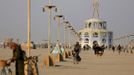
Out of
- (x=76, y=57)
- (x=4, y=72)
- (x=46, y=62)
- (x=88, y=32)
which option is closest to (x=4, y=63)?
(x=4, y=72)

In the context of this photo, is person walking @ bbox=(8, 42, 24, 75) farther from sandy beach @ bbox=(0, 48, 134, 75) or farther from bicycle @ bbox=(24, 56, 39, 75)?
sandy beach @ bbox=(0, 48, 134, 75)

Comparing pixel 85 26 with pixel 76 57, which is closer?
pixel 76 57

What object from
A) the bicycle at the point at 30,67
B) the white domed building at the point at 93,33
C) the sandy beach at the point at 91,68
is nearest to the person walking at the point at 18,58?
the bicycle at the point at 30,67

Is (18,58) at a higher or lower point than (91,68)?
higher

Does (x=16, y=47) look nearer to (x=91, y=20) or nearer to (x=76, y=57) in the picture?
(x=76, y=57)

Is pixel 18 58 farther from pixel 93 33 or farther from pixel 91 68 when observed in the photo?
pixel 93 33

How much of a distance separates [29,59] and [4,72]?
2.41m

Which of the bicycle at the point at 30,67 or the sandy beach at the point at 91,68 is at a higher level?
the bicycle at the point at 30,67

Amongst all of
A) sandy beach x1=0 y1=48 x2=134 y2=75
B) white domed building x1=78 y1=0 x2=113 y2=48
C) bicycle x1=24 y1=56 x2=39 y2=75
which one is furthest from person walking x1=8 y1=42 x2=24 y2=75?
white domed building x1=78 y1=0 x2=113 y2=48

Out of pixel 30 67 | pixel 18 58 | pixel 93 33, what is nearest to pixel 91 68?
pixel 30 67

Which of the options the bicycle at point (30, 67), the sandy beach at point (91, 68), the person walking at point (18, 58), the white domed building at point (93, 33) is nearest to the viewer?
the person walking at point (18, 58)

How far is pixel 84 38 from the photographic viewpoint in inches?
5896

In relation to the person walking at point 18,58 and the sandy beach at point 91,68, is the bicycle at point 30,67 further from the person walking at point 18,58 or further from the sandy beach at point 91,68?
the sandy beach at point 91,68

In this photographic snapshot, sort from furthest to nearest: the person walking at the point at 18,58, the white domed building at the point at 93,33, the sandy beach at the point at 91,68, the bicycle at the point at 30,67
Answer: the white domed building at the point at 93,33
the sandy beach at the point at 91,68
the bicycle at the point at 30,67
the person walking at the point at 18,58
